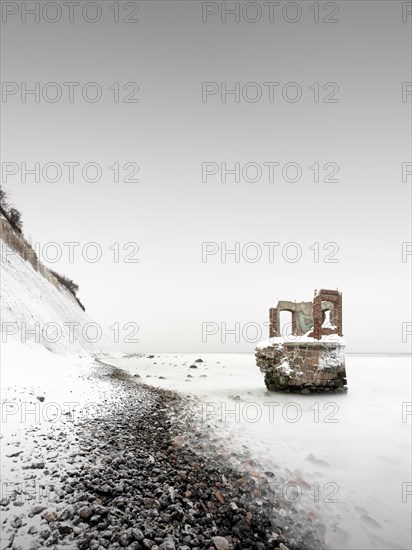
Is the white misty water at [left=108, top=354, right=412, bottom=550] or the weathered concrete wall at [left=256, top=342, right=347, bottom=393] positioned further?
the weathered concrete wall at [left=256, top=342, right=347, bottom=393]

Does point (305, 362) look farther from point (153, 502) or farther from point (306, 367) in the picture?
point (153, 502)

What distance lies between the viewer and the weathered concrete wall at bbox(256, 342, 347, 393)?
12070mm

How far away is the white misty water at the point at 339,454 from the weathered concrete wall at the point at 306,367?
954mm

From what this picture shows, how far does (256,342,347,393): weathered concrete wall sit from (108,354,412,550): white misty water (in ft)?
3.13

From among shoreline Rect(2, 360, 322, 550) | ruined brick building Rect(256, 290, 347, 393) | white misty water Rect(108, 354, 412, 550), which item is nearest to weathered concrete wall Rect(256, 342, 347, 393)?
ruined brick building Rect(256, 290, 347, 393)

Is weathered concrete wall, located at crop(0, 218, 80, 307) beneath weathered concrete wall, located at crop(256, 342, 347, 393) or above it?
above

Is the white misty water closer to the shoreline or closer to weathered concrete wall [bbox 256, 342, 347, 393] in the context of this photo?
the shoreline

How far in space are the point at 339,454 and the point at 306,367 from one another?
6.20m

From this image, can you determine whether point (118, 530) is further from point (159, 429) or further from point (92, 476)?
point (159, 429)

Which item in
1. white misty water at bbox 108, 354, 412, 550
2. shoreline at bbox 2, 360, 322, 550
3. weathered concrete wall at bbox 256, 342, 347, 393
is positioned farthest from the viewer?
weathered concrete wall at bbox 256, 342, 347, 393

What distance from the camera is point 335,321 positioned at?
1459cm

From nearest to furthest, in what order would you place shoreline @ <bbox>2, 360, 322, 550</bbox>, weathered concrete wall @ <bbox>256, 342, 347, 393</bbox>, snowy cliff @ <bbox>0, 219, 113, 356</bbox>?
1. shoreline @ <bbox>2, 360, 322, 550</bbox>
2. weathered concrete wall @ <bbox>256, 342, 347, 393</bbox>
3. snowy cliff @ <bbox>0, 219, 113, 356</bbox>

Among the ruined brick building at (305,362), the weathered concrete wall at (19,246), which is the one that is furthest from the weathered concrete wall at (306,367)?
the weathered concrete wall at (19,246)

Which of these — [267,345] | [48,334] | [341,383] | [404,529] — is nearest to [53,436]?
[404,529]
